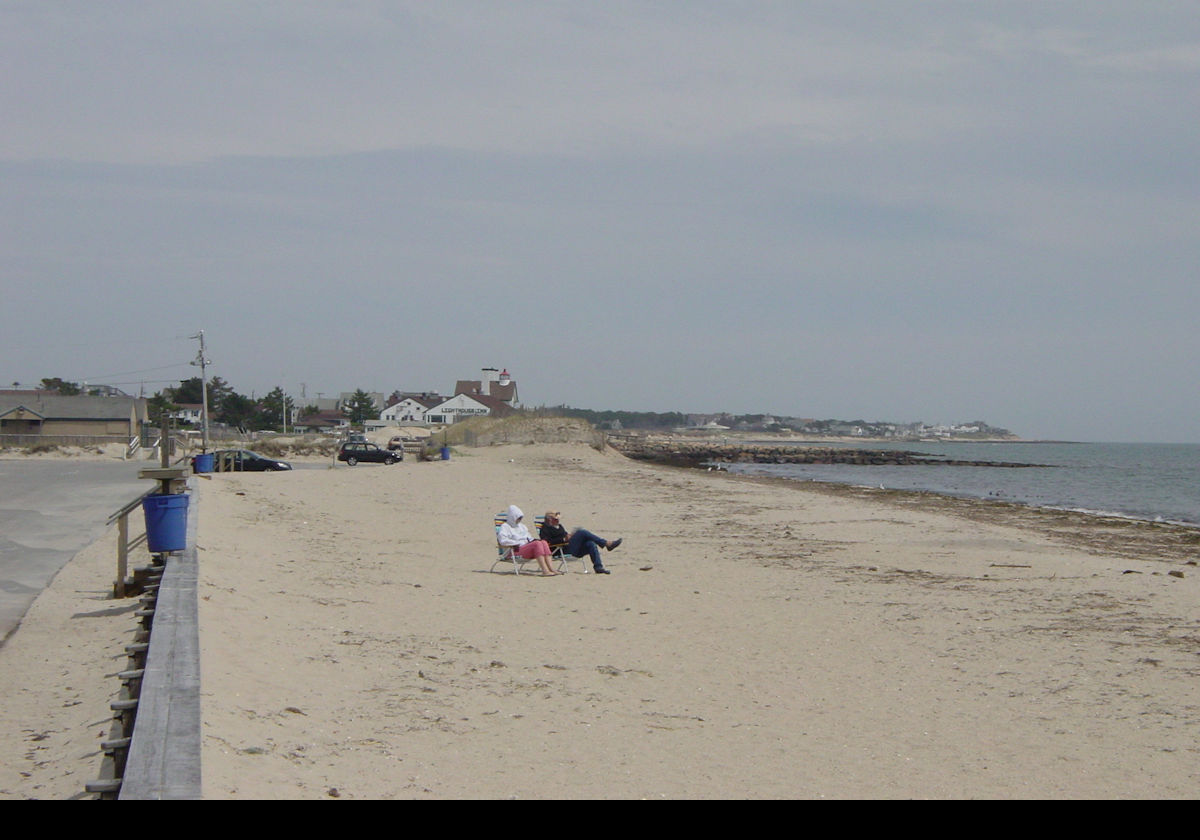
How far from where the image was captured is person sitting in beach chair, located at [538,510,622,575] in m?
14.6

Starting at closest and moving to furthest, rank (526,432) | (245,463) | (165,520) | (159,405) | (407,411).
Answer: (165,520), (245,463), (526,432), (159,405), (407,411)

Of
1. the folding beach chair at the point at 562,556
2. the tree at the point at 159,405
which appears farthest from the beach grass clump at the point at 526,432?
the folding beach chair at the point at 562,556

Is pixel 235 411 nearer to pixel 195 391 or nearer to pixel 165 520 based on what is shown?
pixel 195 391

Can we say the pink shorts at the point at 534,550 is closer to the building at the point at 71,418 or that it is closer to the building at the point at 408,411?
the building at the point at 71,418

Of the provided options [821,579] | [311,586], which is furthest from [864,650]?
[311,586]

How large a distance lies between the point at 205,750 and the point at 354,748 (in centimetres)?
88

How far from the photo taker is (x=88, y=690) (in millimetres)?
7941

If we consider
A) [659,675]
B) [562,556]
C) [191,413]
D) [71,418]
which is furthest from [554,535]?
[191,413]

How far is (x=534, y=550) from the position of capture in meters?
14.2

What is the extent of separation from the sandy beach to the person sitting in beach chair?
37 centimetres

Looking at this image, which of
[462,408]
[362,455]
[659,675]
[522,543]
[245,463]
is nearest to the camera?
[659,675]

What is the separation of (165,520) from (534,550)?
15.3 ft

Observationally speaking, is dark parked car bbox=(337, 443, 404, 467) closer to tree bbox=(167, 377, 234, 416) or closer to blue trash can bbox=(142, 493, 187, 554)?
blue trash can bbox=(142, 493, 187, 554)
